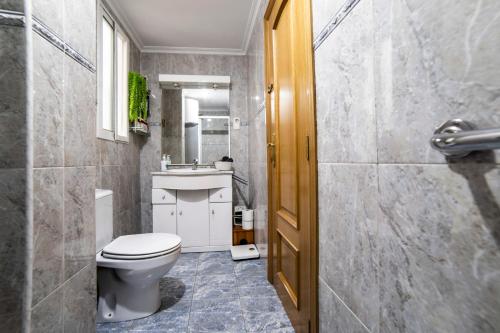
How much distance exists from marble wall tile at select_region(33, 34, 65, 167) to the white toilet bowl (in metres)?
0.80

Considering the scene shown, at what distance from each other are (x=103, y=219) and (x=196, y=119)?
1740mm

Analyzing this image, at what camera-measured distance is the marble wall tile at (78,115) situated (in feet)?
2.59

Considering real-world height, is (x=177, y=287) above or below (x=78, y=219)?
below

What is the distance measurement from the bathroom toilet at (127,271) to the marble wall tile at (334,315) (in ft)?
3.00

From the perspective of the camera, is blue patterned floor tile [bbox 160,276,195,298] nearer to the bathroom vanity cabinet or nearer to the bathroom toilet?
the bathroom toilet

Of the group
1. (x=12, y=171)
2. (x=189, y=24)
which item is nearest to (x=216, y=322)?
(x=12, y=171)

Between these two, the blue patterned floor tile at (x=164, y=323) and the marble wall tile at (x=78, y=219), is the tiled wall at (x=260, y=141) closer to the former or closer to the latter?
the blue patterned floor tile at (x=164, y=323)

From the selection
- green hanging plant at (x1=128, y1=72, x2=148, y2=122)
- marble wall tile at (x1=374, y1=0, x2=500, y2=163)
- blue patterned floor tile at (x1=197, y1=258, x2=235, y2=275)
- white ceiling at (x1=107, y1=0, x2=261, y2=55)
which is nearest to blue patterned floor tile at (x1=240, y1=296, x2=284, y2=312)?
→ blue patterned floor tile at (x1=197, y1=258, x2=235, y2=275)

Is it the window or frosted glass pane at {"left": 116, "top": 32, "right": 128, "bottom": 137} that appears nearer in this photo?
the window

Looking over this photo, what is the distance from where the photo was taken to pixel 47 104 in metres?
0.68

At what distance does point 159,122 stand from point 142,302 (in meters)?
2.03

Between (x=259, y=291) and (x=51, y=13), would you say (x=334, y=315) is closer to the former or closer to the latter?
(x=259, y=291)

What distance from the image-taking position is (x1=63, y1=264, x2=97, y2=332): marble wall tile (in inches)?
31.0

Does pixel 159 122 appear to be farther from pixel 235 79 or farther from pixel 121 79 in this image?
pixel 235 79
